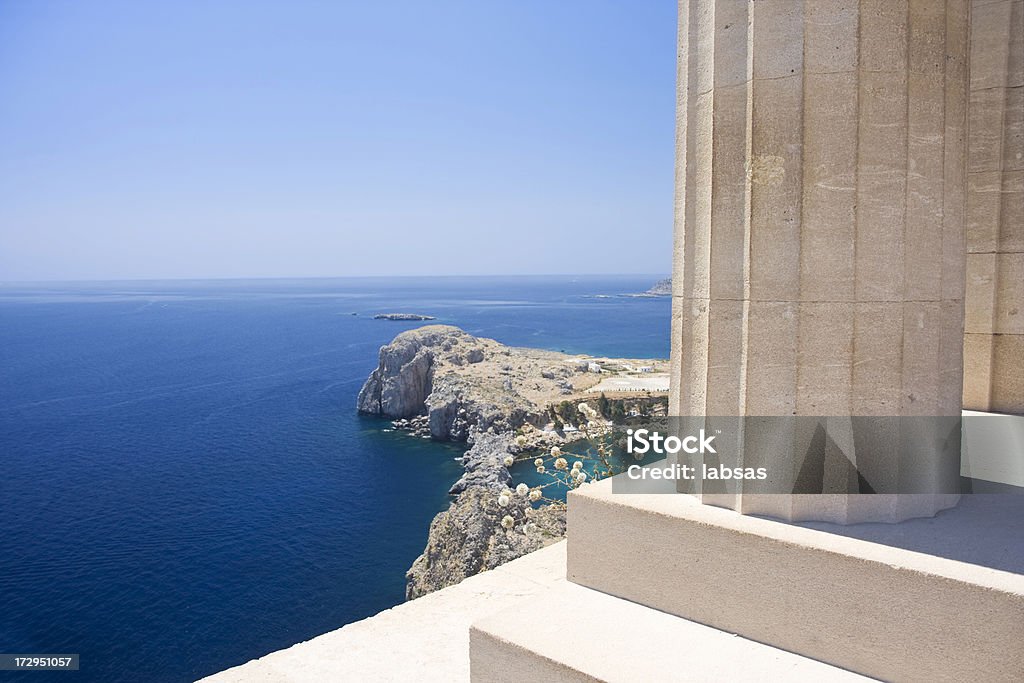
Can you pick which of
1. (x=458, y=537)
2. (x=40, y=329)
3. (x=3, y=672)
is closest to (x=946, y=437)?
(x=458, y=537)

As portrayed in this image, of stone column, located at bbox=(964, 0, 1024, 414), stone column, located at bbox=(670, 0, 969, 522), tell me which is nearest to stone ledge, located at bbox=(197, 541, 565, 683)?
stone column, located at bbox=(670, 0, 969, 522)

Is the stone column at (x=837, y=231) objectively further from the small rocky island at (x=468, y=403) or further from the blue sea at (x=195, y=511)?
the blue sea at (x=195, y=511)

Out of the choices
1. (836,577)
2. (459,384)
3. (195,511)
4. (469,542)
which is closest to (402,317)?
(459,384)

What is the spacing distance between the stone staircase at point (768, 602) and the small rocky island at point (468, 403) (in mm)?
22340

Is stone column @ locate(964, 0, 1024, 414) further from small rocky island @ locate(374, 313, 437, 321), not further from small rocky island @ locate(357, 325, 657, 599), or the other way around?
small rocky island @ locate(374, 313, 437, 321)

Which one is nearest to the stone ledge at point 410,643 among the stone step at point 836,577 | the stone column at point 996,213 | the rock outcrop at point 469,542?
the stone step at point 836,577

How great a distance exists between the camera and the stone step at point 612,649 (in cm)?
371

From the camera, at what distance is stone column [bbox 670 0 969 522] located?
159 inches

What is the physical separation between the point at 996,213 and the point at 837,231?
9.05 feet

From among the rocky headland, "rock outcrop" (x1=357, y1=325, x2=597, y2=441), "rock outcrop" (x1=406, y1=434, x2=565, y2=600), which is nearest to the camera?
"rock outcrop" (x1=406, y1=434, x2=565, y2=600)

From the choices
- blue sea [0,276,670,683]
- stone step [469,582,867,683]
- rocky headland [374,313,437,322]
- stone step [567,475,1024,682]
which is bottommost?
blue sea [0,276,670,683]

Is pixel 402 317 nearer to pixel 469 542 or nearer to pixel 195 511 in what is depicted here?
pixel 195 511

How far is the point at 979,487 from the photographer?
5.04 m

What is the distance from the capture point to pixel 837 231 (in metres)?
4.11
